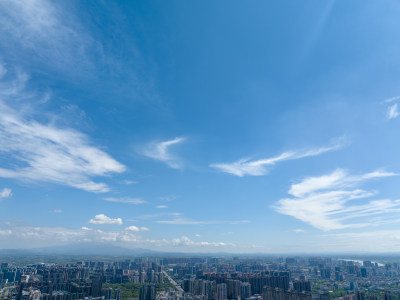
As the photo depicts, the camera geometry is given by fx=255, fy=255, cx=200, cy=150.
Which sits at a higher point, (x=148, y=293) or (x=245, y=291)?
(x=148, y=293)

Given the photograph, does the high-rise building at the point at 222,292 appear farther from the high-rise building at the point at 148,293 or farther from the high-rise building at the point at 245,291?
the high-rise building at the point at 148,293

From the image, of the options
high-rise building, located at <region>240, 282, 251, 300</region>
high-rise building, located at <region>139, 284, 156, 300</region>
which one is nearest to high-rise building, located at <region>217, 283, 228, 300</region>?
high-rise building, located at <region>240, 282, 251, 300</region>

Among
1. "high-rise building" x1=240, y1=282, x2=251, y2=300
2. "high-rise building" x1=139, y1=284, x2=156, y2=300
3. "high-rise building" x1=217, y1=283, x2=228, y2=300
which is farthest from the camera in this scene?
"high-rise building" x1=240, y1=282, x2=251, y2=300

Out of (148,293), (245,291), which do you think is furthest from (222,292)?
(148,293)

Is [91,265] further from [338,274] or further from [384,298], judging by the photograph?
[384,298]

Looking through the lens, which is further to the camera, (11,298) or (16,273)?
(16,273)

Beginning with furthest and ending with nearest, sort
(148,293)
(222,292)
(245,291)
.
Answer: (245,291)
(222,292)
(148,293)

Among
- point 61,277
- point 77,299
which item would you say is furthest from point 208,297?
point 61,277

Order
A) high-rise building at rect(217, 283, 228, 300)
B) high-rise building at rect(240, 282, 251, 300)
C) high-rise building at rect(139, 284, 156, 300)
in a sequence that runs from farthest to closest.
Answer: high-rise building at rect(240, 282, 251, 300) < high-rise building at rect(217, 283, 228, 300) < high-rise building at rect(139, 284, 156, 300)

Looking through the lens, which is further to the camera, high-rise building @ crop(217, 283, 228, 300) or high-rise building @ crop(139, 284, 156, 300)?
high-rise building @ crop(217, 283, 228, 300)

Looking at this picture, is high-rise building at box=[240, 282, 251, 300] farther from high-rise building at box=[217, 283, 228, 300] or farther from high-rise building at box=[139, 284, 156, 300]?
high-rise building at box=[139, 284, 156, 300]

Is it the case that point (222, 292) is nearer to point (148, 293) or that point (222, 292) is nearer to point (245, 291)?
point (245, 291)
